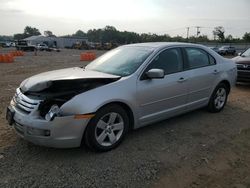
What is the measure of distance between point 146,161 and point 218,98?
304 centimetres

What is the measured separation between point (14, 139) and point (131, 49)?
252cm

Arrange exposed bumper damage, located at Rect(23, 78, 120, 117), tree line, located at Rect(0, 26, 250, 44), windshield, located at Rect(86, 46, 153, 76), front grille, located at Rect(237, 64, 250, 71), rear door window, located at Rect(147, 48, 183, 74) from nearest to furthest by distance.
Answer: exposed bumper damage, located at Rect(23, 78, 120, 117) < windshield, located at Rect(86, 46, 153, 76) < rear door window, located at Rect(147, 48, 183, 74) < front grille, located at Rect(237, 64, 250, 71) < tree line, located at Rect(0, 26, 250, 44)

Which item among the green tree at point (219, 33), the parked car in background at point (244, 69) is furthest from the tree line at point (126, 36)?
the parked car in background at point (244, 69)

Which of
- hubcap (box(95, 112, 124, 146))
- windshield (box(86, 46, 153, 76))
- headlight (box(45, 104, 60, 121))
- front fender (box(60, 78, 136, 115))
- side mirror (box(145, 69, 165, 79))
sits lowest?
hubcap (box(95, 112, 124, 146))

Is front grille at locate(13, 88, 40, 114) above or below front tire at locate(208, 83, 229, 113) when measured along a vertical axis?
above

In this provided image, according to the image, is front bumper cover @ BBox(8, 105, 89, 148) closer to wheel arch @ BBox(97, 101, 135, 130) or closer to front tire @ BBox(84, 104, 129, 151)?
front tire @ BBox(84, 104, 129, 151)

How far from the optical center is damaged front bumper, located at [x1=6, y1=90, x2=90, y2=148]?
3707 mm

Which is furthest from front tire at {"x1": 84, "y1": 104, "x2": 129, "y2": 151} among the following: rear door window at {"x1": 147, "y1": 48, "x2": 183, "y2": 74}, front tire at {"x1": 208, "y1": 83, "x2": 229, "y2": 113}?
front tire at {"x1": 208, "y1": 83, "x2": 229, "y2": 113}

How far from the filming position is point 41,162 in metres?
3.88

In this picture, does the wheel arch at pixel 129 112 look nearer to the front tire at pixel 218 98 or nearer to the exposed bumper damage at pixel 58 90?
the exposed bumper damage at pixel 58 90

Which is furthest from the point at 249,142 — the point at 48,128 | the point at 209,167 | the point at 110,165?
the point at 48,128

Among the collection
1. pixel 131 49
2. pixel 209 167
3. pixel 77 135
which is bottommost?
pixel 209 167

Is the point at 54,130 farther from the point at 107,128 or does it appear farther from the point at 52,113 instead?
the point at 107,128

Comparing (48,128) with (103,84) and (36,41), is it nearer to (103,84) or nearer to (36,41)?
(103,84)
